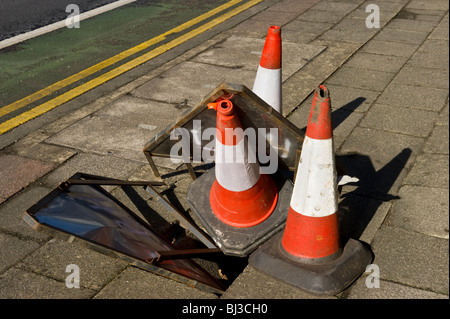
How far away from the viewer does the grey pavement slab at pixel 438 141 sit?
15.0 feet

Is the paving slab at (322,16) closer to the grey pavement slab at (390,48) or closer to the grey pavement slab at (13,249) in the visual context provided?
the grey pavement slab at (390,48)

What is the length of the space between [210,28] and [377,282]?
246 inches

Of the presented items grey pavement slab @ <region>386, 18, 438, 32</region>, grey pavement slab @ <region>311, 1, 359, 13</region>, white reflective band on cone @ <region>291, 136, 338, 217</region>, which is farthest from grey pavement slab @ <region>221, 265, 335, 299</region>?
grey pavement slab @ <region>311, 1, 359, 13</region>

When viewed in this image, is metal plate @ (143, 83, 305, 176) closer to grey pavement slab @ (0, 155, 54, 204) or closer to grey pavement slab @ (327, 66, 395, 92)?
grey pavement slab @ (0, 155, 54, 204)

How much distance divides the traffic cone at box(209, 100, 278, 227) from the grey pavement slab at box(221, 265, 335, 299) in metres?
0.47

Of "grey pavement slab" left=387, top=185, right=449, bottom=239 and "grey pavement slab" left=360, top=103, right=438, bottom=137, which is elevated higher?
"grey pavement slab" left=360, top=103, right=438, bottom=137

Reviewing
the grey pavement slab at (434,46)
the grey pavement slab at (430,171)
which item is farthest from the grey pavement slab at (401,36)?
the grey pavement slab at (430,171)

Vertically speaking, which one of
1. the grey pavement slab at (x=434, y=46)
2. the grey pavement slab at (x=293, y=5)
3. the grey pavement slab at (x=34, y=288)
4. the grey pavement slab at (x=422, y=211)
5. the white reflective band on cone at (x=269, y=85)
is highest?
the white reflective band on cone at (x=269, y=85)

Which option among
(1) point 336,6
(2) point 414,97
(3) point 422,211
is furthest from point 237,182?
(1) point 336,6

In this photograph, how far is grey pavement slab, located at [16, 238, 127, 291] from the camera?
10.8 feet

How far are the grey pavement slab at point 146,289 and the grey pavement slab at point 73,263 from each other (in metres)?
0.09

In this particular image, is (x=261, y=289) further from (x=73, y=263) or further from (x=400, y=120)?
(x=400, y=120)

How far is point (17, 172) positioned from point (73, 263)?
63.1 inches
